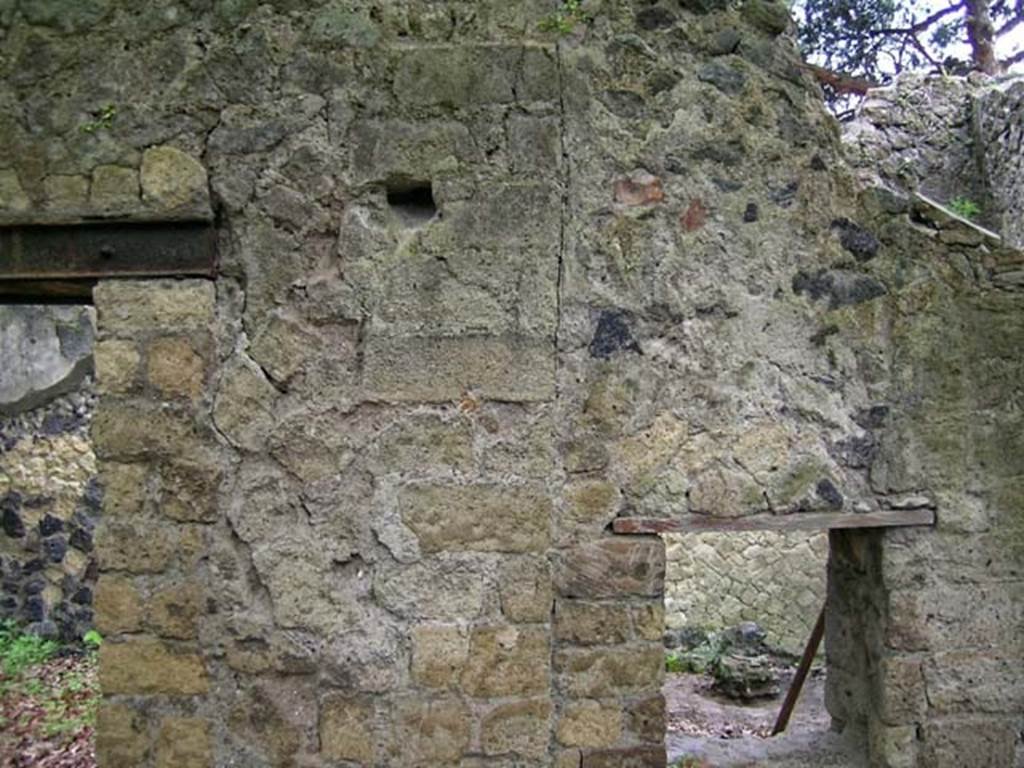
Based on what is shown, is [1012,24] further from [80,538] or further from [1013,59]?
[80,538]

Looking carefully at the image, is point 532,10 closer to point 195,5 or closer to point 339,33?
point 339,33

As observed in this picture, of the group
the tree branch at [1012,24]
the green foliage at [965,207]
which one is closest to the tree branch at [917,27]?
the tree branch at [1012,24]

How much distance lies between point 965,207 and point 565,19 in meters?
6.65

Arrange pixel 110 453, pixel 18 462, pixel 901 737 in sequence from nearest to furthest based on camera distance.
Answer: pixel 110 453, pixel 901 737, pixel 18 462

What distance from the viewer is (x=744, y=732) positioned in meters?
6.03

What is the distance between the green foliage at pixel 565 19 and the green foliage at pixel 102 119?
135 cm

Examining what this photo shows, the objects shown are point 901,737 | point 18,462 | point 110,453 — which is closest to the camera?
point 110,453

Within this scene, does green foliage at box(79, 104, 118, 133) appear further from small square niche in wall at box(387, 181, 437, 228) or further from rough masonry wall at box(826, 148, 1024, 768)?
rough masonry wall at box(826, 148, 1024, 768)

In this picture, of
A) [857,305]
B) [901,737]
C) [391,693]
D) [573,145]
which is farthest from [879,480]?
[391,693]

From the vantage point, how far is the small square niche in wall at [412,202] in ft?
10.5

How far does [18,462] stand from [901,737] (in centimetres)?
697

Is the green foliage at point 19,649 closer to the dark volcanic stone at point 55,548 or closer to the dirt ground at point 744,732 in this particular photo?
the dark volcanic stone at point 55,548

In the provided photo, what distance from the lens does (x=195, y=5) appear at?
125 inches

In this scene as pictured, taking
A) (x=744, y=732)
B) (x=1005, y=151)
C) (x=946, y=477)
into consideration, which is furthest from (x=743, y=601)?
(x=946, y=477)
